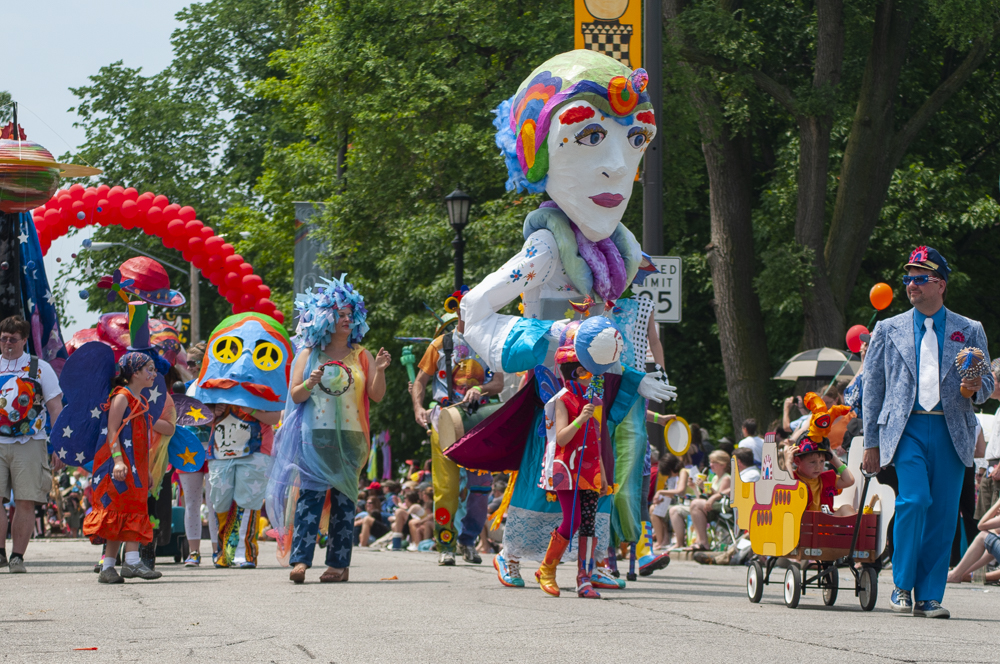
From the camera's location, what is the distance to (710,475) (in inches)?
651

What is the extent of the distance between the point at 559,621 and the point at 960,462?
256 centimetres

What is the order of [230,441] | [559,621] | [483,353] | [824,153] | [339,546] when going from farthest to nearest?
[824,153] < [230,441] < [339,546] < [483,353] < [559,621]

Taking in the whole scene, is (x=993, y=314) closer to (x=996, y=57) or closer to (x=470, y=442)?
(x=996, y=57)

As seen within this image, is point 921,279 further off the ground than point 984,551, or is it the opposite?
point 921,279

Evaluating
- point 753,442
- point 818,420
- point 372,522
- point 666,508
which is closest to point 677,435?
point 818,420

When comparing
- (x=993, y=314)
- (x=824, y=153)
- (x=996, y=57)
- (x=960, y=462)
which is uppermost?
(x=996, y=57)

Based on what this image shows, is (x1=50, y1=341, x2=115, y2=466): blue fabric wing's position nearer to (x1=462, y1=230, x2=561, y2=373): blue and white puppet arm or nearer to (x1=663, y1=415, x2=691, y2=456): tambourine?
(x1=462, y1=230, x2=561, y2=373): blue and white puppet arm

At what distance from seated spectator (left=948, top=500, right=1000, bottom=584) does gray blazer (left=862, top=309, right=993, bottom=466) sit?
114 inches

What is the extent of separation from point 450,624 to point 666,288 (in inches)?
278

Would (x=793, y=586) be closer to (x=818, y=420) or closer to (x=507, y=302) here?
(x=818, y=420)

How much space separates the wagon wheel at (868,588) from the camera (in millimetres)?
7887

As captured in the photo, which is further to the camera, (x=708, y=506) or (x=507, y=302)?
(x=708, y=506)

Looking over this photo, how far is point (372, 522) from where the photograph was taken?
19641 mm

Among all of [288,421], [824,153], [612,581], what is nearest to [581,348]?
[612,581]
